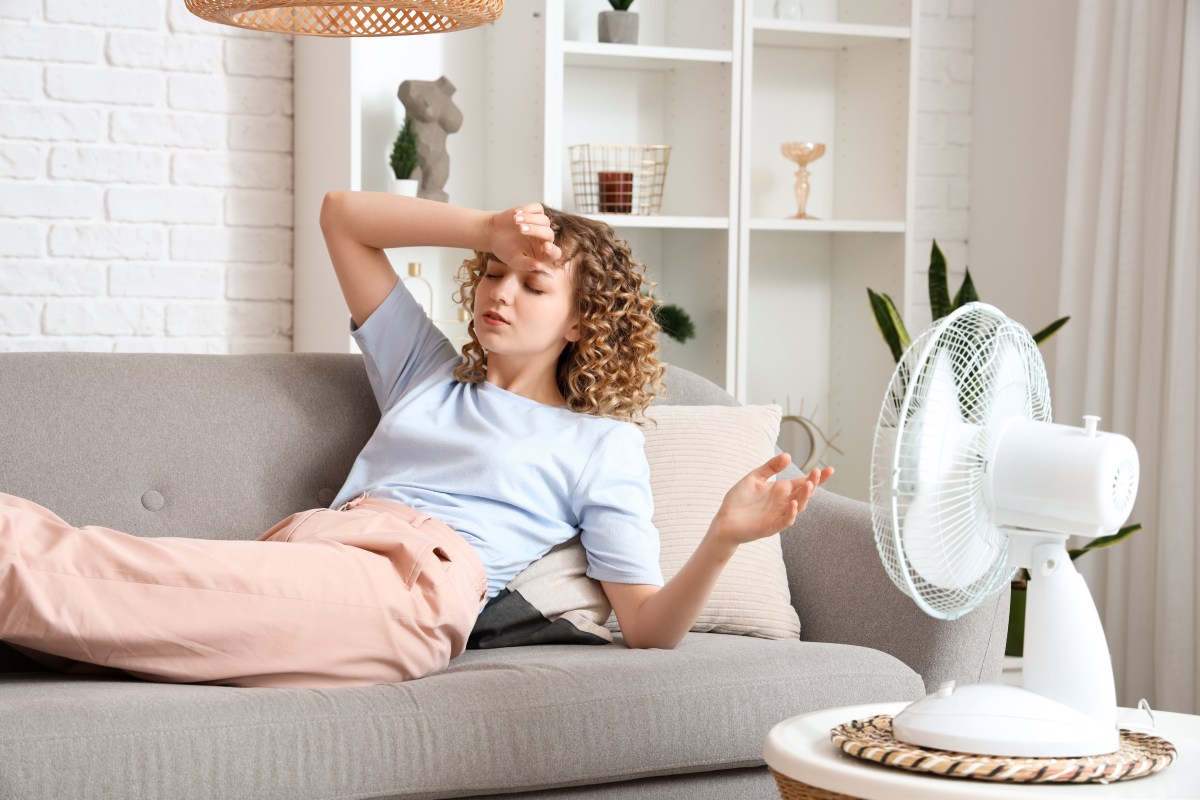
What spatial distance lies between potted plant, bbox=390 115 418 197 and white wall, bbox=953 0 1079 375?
1645 mm

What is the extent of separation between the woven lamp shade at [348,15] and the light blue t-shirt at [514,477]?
0.51 metres

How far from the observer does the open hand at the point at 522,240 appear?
1.79 meters

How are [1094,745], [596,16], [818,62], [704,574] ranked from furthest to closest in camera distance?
[818,62], [596,16], [704,574], [1094,745]

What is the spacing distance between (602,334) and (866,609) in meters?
0.55

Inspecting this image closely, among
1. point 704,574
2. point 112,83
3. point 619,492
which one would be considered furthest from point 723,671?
point 112,83

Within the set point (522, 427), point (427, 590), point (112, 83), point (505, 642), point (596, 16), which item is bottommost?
point (505, 642)

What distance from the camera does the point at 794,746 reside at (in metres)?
1.18

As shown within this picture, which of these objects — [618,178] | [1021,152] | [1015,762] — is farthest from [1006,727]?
[1021,152]

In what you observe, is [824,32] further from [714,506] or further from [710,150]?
[714,506]

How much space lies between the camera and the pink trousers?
148cm

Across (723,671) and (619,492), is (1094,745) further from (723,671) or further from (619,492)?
(619,492)

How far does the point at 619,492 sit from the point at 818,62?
2.25 meters

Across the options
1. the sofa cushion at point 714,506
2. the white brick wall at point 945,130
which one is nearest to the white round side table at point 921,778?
the sofa cushion at point 714,506

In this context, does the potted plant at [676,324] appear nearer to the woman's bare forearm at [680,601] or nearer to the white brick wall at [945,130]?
the white brick wall at [945,130]
